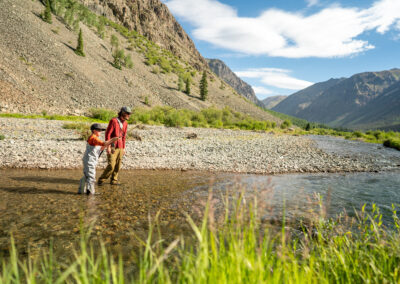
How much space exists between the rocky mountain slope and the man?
28972mm

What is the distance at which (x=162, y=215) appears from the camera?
5.88 m

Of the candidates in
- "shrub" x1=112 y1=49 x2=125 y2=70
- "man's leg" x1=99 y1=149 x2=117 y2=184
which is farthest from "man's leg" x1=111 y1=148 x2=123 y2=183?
"shrub" x1=112 y1=49 x2=125 y2=70

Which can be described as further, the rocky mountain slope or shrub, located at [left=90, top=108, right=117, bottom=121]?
shrub, located at [left=90, top=108, right=117, bottom=121]

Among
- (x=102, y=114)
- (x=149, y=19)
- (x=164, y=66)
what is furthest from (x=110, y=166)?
(x=149, y=19)

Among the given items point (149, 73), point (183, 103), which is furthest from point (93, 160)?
point (149, 73)

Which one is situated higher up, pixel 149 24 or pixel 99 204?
pixel 149 24

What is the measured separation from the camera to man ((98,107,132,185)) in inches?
304

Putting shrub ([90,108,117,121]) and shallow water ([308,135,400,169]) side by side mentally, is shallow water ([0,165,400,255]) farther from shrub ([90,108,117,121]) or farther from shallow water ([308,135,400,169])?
shrub ([90,108,117,121])

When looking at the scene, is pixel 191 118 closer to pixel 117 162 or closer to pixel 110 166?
pixel 117 162

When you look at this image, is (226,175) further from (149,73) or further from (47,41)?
(149,73)

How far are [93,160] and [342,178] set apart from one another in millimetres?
12089

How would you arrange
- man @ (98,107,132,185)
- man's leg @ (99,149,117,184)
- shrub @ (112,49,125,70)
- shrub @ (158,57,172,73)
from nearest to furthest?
1. man @ (98,107,132,185)
2. man's leg @ (99,149,117,184)
3. shrub @ (112,49,125,70)
4. shrub @ (158,57,172,73)

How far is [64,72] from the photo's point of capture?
43531 millimetres

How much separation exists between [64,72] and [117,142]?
44.2 m
